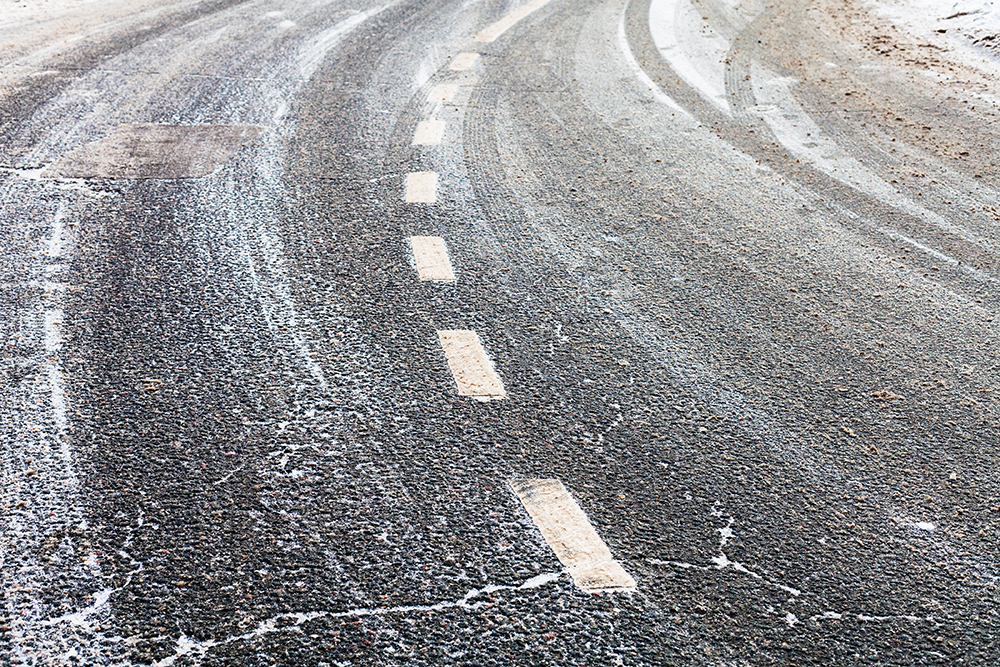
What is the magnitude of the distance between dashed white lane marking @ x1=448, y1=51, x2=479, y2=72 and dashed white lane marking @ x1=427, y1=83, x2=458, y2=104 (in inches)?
23.0

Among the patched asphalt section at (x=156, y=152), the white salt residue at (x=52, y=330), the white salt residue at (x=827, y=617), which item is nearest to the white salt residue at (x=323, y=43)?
the patched asphalt section at (x=156, y=152)

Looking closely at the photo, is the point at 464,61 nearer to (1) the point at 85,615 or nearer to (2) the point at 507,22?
(2) the point at 507,22

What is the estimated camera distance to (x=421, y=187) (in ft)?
17.6

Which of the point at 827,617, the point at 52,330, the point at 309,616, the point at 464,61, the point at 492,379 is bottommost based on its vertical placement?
the point at 827,617

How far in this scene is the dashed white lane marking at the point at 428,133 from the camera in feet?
20.1

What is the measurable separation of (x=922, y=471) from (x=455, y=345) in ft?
6.24

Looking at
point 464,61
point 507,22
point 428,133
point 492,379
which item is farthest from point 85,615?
point 507,22

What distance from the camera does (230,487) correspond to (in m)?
2.88

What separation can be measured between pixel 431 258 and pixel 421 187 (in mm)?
1052

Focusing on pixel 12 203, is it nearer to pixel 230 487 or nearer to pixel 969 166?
pixel 230 487

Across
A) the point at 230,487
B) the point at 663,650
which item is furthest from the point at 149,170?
the point at 663,650

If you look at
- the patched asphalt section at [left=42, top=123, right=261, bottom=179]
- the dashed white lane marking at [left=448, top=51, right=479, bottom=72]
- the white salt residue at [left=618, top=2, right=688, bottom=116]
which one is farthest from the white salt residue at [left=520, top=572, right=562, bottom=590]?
the dashed white lane marking at [left=448, top=51, right=479, bottom=72]

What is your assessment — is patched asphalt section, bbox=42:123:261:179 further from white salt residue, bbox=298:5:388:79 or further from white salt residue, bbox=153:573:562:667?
white salt residue, bbox=153:573:562:667

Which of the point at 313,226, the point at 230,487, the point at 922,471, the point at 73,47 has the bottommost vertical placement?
the point at 922,471
